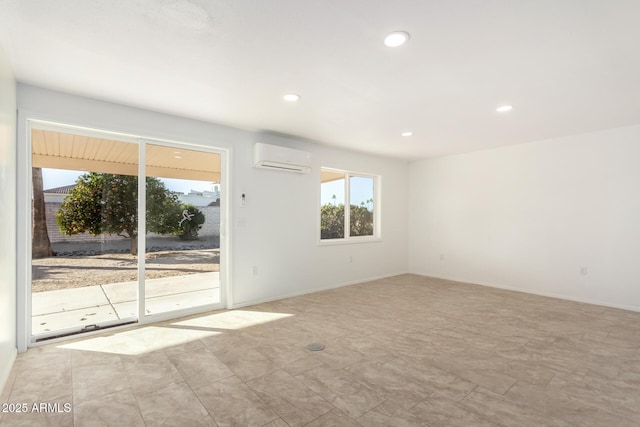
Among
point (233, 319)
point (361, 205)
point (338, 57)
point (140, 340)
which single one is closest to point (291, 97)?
point (338, 57)

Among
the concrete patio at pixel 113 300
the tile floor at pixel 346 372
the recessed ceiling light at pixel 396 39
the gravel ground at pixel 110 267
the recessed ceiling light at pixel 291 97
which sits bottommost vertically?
the tile floor at pixel 346 372

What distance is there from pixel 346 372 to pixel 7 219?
2.92 meters

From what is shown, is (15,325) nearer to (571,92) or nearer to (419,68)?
(419,68)

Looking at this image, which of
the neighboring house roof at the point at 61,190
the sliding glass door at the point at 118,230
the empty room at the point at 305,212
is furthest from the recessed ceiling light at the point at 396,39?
the neighboring house roof at the point at 61,190

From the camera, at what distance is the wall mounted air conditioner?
13.8 feet

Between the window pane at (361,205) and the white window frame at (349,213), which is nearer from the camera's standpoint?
the white window frame at (349,213)

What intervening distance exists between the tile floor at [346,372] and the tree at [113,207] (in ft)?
3.62

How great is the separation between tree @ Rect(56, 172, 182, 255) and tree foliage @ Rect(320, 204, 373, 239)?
8.05 feet

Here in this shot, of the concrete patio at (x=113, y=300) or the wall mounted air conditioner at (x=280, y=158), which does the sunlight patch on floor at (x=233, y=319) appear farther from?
the wall mounted air conditioner at (x=280, y=158)

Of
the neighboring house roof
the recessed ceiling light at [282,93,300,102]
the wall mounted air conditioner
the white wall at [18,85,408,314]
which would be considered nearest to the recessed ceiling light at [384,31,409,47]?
the recessed ceiling light at [282,93,300,102]

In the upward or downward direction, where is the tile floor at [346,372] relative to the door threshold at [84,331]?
downward

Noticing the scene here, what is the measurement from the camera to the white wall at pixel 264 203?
10.3 feet

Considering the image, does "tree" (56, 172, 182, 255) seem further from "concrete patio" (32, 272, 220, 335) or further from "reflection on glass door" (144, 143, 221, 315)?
"concrete patio" (32, 272, 220, 335)

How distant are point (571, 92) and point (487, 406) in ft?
9.63
